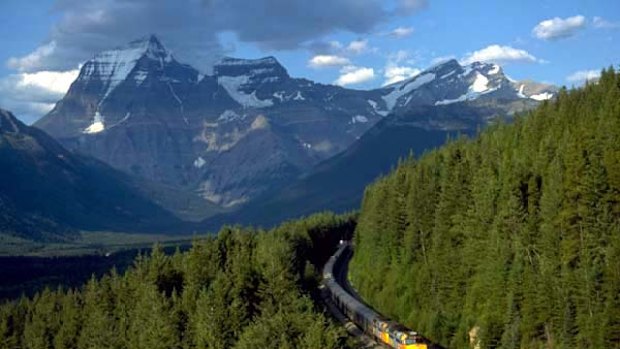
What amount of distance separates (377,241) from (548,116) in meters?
44.3

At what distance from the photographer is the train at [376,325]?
87.5 m

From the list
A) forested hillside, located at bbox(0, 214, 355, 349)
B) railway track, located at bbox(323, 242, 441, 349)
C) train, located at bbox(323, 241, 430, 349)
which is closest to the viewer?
forested hillside, located at bbox(0, 214, 355, 349)

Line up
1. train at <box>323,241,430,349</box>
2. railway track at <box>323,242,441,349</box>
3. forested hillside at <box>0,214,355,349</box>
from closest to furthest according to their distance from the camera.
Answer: forested hillside at <box>0,214,355,349</box> → train at <box>323,241,430,349</box> → railway track at <box>323,242,441,349</box>

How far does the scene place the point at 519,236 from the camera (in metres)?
96.5

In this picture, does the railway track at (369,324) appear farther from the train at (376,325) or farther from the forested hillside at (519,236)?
the forested hillside at (519,236)

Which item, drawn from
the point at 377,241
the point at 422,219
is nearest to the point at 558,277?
the point at 422,219

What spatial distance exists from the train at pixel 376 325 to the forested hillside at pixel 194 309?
4.89 meters

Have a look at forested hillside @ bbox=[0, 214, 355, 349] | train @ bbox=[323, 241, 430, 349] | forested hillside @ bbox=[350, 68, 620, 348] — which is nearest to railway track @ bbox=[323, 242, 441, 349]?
train @ bbox=[323, 241, 430, 349]

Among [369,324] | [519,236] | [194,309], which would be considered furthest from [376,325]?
[194,309]

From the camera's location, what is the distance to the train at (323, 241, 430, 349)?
87.5m

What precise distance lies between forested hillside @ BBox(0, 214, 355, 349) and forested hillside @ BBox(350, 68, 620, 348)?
55.2 feet

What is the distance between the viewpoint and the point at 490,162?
378 feet

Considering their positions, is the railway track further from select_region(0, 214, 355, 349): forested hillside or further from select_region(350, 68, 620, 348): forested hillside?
select_region(350, 68, 620, 348): forested hillside

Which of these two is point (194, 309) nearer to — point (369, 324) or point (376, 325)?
point (376, 325)
